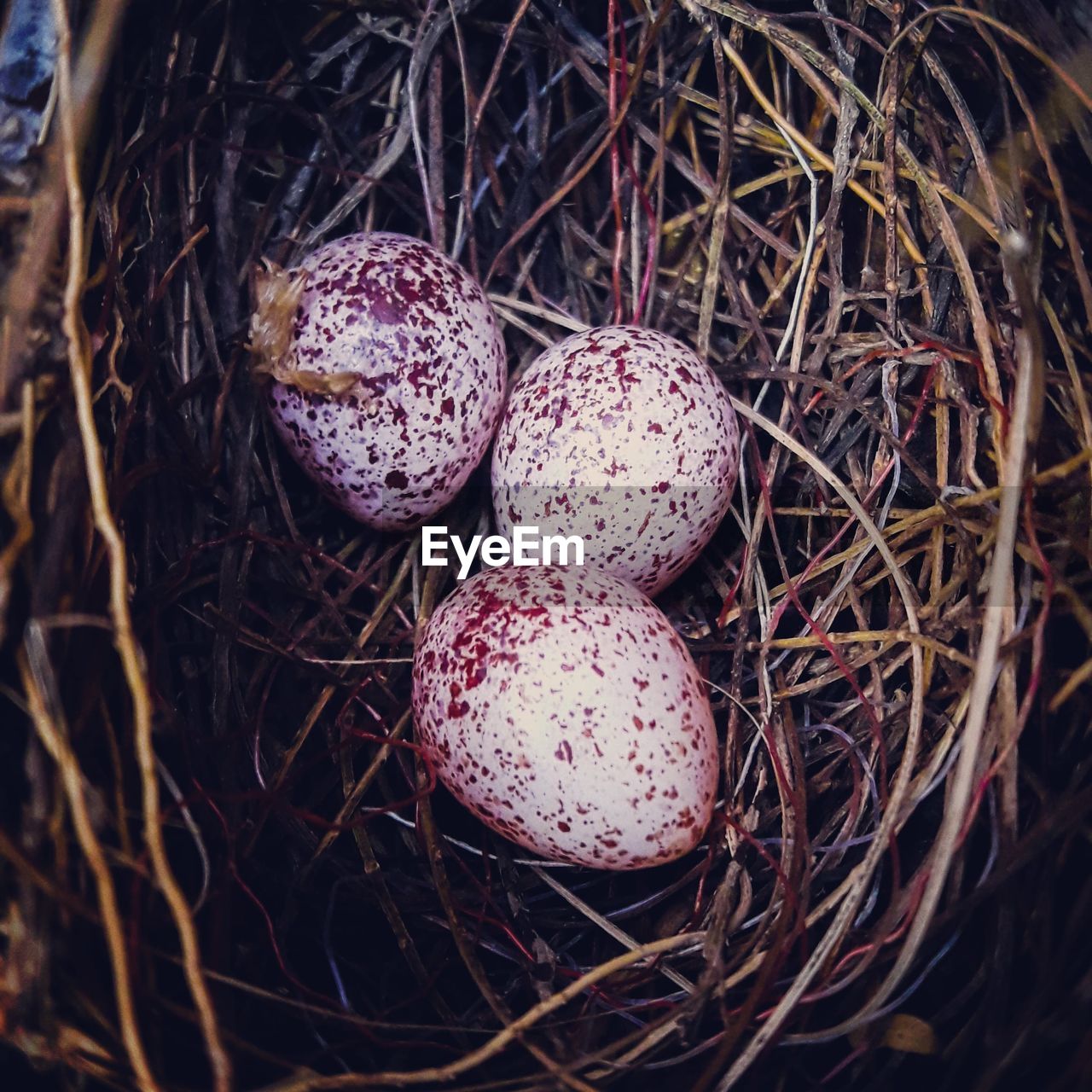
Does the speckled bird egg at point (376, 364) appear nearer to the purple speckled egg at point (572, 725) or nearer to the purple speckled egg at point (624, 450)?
the purple speckled egg at point (624, 450)

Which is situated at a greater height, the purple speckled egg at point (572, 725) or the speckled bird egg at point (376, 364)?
the speckled bird egg at point (376, 364)

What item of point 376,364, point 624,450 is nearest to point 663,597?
point 624,450

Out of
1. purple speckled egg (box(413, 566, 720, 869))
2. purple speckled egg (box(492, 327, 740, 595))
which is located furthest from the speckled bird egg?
purple speckled egg (box(413, 566, 720, 869))

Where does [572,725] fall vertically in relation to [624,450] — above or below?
below

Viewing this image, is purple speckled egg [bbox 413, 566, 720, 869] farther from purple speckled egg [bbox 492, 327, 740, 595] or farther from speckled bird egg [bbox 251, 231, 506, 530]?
speckled bird egg [bbox 251, 231, 506, 530]

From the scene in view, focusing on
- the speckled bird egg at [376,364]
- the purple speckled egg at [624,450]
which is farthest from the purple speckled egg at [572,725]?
the speckled bird egg at [376,364]

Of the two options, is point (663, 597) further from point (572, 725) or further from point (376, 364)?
point (376, 364)

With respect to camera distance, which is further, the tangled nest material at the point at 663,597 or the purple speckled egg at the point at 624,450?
the purple speckled egg at the point at 624,450
